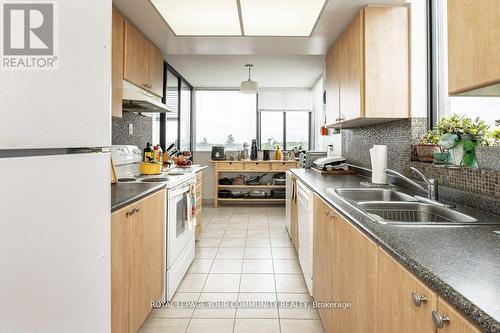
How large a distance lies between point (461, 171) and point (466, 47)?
0.72m

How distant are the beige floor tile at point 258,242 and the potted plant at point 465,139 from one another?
2.40 metres

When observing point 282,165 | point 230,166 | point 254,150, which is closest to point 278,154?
point 282,165

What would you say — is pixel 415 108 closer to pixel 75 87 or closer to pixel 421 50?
pixel 421 50

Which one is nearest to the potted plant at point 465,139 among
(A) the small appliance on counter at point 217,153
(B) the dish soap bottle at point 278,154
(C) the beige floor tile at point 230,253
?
(C) the beige floor tile at point 230,253

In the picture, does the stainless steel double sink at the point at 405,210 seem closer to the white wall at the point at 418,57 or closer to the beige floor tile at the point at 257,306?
the white wall at the point at 418,57

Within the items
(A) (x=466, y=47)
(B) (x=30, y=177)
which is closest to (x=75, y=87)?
(B) (x=30, y=177)

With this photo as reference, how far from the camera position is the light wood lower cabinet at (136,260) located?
156cm

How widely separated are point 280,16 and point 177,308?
2.35 meters

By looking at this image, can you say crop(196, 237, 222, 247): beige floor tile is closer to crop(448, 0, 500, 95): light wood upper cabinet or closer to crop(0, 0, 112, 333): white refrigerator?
crop(0, 0, 112, 333): white refrigerator

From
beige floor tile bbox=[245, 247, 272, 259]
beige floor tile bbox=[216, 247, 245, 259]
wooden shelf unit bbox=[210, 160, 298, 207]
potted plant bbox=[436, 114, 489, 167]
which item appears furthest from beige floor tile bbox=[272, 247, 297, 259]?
wooden shelf unit bbox=[210, 160, 298, 207]

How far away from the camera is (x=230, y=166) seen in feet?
20.6

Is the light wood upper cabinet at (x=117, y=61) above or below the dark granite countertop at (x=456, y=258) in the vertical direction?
above

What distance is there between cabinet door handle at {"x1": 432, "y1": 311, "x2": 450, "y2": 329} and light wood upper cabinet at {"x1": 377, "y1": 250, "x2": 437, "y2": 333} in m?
0.02

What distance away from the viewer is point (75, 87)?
0.82 metres
